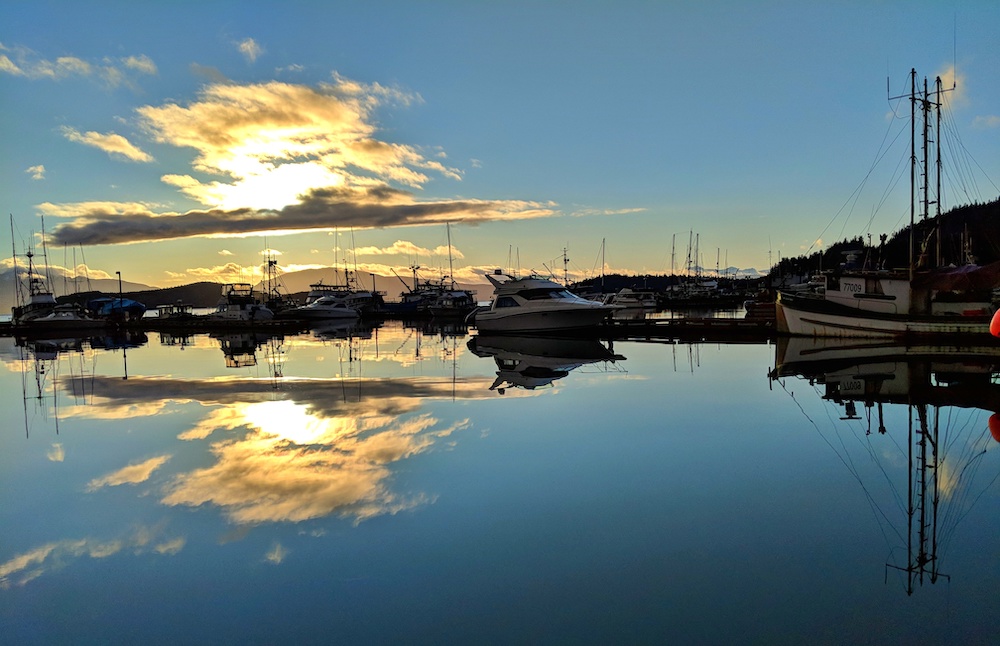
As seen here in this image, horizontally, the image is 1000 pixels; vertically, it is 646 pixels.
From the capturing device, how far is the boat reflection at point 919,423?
290 inches

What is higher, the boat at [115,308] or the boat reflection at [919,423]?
the boat at [115,308]

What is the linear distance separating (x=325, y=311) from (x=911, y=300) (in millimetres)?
60149

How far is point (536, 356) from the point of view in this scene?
27.1m

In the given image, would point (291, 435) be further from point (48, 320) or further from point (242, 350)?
point (48, 320)

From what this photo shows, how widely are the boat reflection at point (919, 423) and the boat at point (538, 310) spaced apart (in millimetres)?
13808

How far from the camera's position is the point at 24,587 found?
6.18 m

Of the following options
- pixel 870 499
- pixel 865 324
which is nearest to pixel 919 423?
pixel 870 499

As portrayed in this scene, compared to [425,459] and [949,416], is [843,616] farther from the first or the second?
[949,416]

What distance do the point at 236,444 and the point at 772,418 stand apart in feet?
36.5

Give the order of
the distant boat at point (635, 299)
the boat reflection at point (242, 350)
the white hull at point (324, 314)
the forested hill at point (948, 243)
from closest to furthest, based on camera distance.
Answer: the boat reflection at point (242, 350), the white hull at point (324, 314), the distant boat at point (635, 299), the forested hill at point (948, 243)

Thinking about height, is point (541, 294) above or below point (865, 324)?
above

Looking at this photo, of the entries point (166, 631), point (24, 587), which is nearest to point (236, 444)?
point (24, 587)

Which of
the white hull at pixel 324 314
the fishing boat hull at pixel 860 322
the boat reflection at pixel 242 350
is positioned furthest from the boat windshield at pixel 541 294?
the white hull at pixel 324 314

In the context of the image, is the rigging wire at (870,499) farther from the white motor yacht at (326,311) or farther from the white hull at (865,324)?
the white motor yacht at (326,311)
